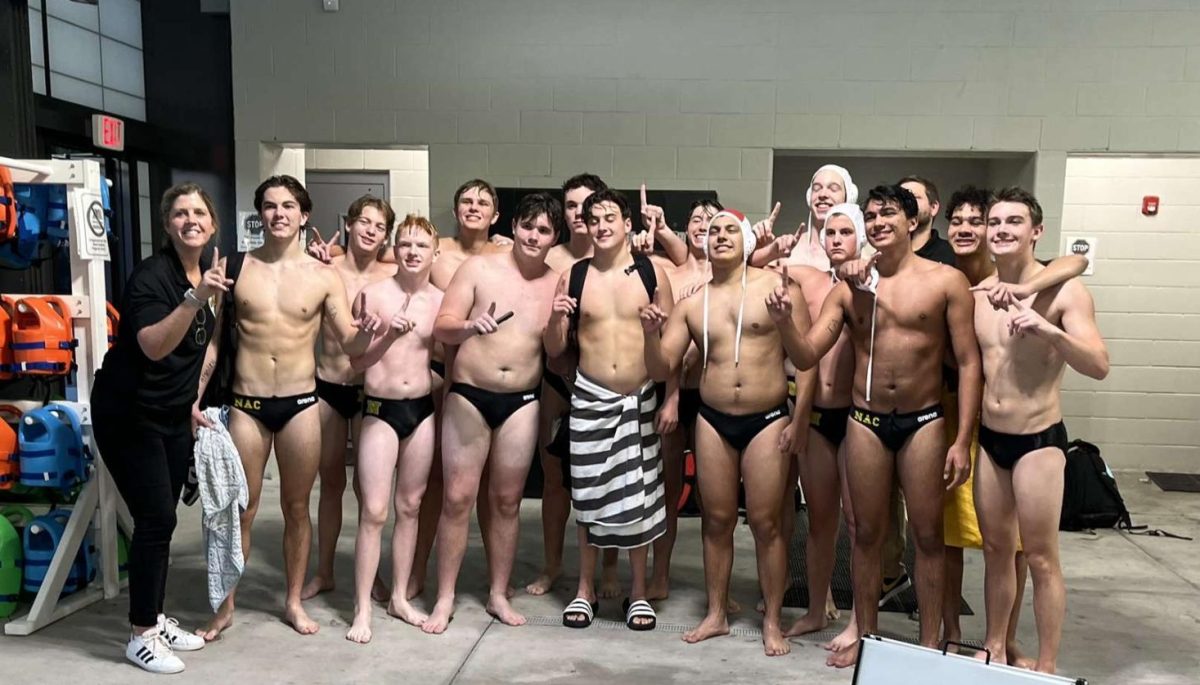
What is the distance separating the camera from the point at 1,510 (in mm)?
3791

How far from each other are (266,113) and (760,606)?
198 inches

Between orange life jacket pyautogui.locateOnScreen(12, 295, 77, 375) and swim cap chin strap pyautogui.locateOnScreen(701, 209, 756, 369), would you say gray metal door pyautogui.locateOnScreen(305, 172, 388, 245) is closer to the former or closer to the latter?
orange life jacket pyautogui.locateOnScreen(12, 295, 77, 375)

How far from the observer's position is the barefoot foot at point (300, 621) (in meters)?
3.64

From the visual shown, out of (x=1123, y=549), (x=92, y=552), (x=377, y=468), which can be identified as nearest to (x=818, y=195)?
(x=377, y=468)

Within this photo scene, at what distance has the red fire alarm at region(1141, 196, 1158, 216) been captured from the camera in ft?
22.2

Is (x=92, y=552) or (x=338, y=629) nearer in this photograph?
(x=338, y=629)

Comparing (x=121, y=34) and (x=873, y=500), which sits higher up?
(x=121, y=34)

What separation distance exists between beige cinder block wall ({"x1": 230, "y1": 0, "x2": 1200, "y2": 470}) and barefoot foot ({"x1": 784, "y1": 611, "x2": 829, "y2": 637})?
3.33 m

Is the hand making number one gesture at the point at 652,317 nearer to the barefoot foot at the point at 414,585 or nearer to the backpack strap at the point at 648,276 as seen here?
the backpack strap at the point at 648,276

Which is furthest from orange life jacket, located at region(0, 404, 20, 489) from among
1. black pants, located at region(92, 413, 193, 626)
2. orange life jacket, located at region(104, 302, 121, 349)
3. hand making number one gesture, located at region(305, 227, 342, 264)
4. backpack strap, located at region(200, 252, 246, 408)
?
hand making number one gesture, located at region(305, 227, 342, 264)

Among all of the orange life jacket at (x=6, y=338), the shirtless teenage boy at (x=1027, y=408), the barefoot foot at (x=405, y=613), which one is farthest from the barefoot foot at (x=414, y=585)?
the shirtless teenage boy at (x=1027, y=408)

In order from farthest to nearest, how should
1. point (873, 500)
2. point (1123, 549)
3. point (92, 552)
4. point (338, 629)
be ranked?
point (1123, 549)
point (92, 552)
point (338, 629)
point (873, 500)

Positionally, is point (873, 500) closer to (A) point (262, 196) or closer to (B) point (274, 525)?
(A) point (262, 196)

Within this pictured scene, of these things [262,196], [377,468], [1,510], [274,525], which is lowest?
[274,525]
